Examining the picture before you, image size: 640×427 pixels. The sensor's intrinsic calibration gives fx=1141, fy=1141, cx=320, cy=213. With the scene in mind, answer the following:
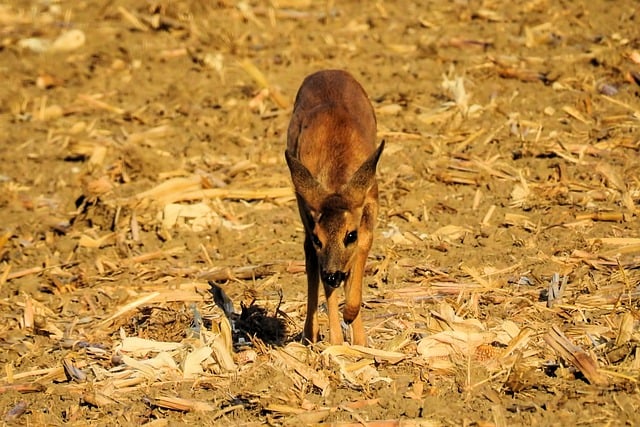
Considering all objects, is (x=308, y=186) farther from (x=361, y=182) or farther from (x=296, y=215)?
(x=296, y=215)

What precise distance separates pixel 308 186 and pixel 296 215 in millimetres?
3674

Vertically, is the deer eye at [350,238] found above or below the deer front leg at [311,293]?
above

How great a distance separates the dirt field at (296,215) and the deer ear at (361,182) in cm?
110

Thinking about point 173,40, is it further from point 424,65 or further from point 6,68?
point 424,65

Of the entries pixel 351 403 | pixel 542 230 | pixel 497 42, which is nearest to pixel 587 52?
pixel 497 42

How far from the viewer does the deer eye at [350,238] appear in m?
8.26


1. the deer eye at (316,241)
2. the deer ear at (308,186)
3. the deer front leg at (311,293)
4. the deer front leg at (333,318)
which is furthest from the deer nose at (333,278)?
the deer front leg at (311,293)

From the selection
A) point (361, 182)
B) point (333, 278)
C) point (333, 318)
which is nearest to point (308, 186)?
point (361, 182)

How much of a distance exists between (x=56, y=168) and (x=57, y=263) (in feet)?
8.08

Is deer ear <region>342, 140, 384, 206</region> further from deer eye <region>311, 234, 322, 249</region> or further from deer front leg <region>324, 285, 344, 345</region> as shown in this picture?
deer front leg <region>324, 285, 344, 345</region>

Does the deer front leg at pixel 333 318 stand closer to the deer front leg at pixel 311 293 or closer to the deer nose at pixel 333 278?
the deer front leg at pixel 311 293

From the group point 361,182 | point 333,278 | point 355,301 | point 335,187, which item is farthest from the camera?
point 355,301

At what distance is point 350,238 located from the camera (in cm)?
830

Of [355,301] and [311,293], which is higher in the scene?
[355,301]
